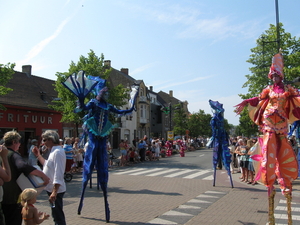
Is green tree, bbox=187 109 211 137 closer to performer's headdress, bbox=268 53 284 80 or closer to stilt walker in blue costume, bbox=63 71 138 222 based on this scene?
stilt walker in blue costume, bbox=63 71 138 222

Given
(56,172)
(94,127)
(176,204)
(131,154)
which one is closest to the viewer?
(56,172)

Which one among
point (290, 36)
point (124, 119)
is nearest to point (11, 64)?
point (290, 36)

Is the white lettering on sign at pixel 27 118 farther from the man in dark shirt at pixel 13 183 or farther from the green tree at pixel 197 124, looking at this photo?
the green tree at pixel 197 124

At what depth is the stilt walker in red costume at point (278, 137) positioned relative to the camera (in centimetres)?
536

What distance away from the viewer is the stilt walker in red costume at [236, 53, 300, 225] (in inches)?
211

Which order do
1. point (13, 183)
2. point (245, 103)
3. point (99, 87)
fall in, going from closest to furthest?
point (13, 183), point (245, 103), point (99, 87)

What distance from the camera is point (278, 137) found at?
5.50 meters

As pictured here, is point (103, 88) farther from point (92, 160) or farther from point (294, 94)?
point (294, 94)

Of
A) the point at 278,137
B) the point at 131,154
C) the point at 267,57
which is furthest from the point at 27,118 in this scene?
the point at 278,137

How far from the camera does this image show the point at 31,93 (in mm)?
29750

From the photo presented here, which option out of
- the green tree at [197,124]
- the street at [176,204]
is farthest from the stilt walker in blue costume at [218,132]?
the green tree at [197,124]

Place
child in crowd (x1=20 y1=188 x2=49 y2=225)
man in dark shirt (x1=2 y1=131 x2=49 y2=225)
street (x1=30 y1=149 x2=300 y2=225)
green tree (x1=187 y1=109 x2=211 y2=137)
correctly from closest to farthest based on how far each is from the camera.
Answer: child in crowd (x1=20 y1=188 x2=49 y2=225) < man in dark shirt (x1=2 y1=131 x2=49 y2=225) < street (x1=30 y1=149 x2=300 y2=225) < green tree (x1=187 y1=109 x2=211 y2=137)

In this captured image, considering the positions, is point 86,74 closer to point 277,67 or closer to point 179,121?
point 277,67

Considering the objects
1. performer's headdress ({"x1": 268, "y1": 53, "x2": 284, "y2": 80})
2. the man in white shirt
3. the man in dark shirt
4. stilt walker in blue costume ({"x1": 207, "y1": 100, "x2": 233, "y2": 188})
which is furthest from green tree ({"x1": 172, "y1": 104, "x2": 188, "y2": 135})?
the man in dark shirt
